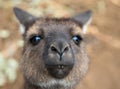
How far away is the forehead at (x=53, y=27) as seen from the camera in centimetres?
561

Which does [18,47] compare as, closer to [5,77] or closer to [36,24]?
[5,77]

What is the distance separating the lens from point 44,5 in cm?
962

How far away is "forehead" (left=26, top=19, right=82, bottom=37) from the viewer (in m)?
5.61

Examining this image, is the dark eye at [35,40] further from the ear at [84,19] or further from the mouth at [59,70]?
the ear at [84,19]

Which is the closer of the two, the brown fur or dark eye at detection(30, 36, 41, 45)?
the brown fur

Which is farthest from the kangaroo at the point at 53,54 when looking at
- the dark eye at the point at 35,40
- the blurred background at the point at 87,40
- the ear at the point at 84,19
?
the blurred background at the point at 87,40

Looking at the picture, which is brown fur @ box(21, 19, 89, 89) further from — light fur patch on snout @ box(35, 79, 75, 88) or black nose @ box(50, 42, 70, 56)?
black nose @ box(50, 42, 70, 56)

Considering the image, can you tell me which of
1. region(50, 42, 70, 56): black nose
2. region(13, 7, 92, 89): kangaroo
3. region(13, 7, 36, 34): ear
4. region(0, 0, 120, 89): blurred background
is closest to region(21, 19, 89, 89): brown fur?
region(13, 7, 92, 89): kangaroo

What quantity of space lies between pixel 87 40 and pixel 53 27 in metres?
3.58

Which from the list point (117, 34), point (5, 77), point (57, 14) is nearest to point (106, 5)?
point (117, 34)

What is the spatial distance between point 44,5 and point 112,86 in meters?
1.92

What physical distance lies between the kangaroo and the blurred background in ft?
7.73

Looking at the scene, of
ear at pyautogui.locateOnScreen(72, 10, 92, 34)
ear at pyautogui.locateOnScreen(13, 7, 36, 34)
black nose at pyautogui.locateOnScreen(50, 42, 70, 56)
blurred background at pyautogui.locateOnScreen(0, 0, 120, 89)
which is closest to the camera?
black nose at pyautogui.locateOnScreen(50, 42, 70, 56)

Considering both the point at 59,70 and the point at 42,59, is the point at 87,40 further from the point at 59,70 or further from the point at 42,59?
the point at 59,70
